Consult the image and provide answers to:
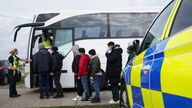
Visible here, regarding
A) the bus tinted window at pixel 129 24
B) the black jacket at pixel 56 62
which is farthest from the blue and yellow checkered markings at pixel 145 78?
the bus tinted window at pixel 129 24

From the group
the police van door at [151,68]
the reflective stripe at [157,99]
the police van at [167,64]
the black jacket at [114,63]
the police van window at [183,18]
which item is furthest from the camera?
the black jacket at [114,63]

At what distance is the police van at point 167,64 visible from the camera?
3.23 m

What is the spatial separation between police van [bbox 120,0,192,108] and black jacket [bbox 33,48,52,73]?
28.9 feet

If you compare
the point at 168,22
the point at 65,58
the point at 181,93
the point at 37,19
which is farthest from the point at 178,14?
the point at 37,19

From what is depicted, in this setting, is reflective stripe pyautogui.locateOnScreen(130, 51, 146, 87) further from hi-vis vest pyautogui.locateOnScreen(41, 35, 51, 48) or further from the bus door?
hi-vis vest pyautogui.locateOnScreen(41, 35, 51, 48)

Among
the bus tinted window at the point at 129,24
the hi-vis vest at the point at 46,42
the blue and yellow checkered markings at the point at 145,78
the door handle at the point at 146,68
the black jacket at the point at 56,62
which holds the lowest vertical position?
the blue and yellow checkered markings at the point at 145,78

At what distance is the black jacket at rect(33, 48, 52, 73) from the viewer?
13938 millimetres

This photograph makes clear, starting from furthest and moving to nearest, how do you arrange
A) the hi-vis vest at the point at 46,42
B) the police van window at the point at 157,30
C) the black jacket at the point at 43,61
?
the hi-vis vest at the point at 46,42 < the black jacket at the point at 43,61 < the police van window at the point at 157,30

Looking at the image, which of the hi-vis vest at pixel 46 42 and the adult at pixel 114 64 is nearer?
the adult at pixel 114 64

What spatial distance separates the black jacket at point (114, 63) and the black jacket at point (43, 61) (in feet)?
8.99

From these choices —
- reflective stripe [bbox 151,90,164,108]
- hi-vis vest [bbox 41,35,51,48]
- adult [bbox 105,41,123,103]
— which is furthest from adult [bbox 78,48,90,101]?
reflective stripe [bbox 151,90,164,108]

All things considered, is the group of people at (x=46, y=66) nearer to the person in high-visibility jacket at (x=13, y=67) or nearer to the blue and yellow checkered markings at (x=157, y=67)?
the person in high-visibility jacket at (x=13, y=67)

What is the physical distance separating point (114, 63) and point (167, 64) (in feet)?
27.0

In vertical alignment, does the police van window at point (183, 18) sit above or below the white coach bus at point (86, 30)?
below
